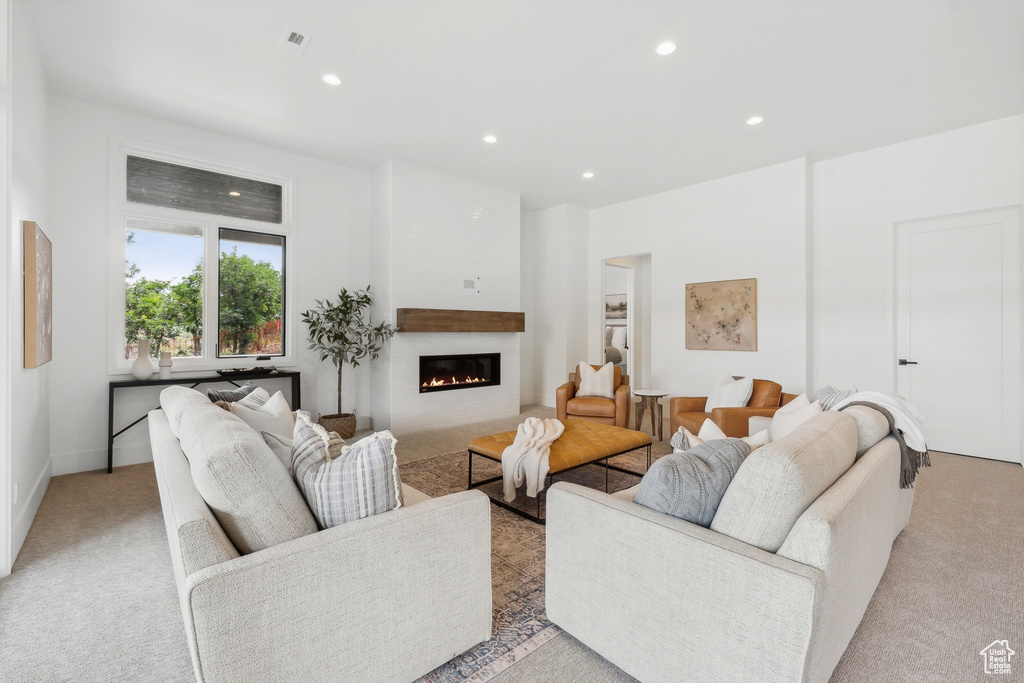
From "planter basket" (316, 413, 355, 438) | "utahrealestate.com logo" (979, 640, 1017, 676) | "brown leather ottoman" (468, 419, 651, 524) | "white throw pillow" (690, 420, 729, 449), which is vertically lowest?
"utahrealestate.com logo" (979, 640, 1017, 676)

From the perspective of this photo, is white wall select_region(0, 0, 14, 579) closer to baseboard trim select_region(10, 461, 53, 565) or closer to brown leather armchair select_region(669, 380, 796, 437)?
baseboard trim select_region(10, 461, 53, 565)

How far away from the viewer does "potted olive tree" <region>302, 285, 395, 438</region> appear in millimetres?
4832

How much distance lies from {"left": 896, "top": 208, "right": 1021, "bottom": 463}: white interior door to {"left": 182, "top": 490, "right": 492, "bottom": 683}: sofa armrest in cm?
483

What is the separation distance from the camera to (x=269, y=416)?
238 centimetres

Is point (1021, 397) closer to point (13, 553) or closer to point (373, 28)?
point (373, 28)

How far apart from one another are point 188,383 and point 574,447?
342 cm

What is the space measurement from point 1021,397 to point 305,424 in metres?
5.48

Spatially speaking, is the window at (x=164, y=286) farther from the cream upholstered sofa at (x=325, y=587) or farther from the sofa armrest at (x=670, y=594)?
the sofa armrest at (x=670, y=594)

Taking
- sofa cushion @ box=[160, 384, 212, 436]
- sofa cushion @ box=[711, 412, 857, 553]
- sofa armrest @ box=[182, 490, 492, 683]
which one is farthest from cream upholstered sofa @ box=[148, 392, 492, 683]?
sofa cushion @ box=[711, 412, 857, 553]

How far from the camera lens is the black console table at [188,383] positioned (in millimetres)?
3758

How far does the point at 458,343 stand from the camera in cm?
577

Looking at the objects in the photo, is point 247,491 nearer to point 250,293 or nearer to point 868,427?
point 868,427

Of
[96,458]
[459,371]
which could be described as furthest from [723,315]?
[96,458]

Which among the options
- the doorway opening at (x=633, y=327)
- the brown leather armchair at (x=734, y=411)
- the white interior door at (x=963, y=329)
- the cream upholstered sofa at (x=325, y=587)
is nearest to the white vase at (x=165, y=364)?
the cream upholstered sofa at (x=325, y=587)
